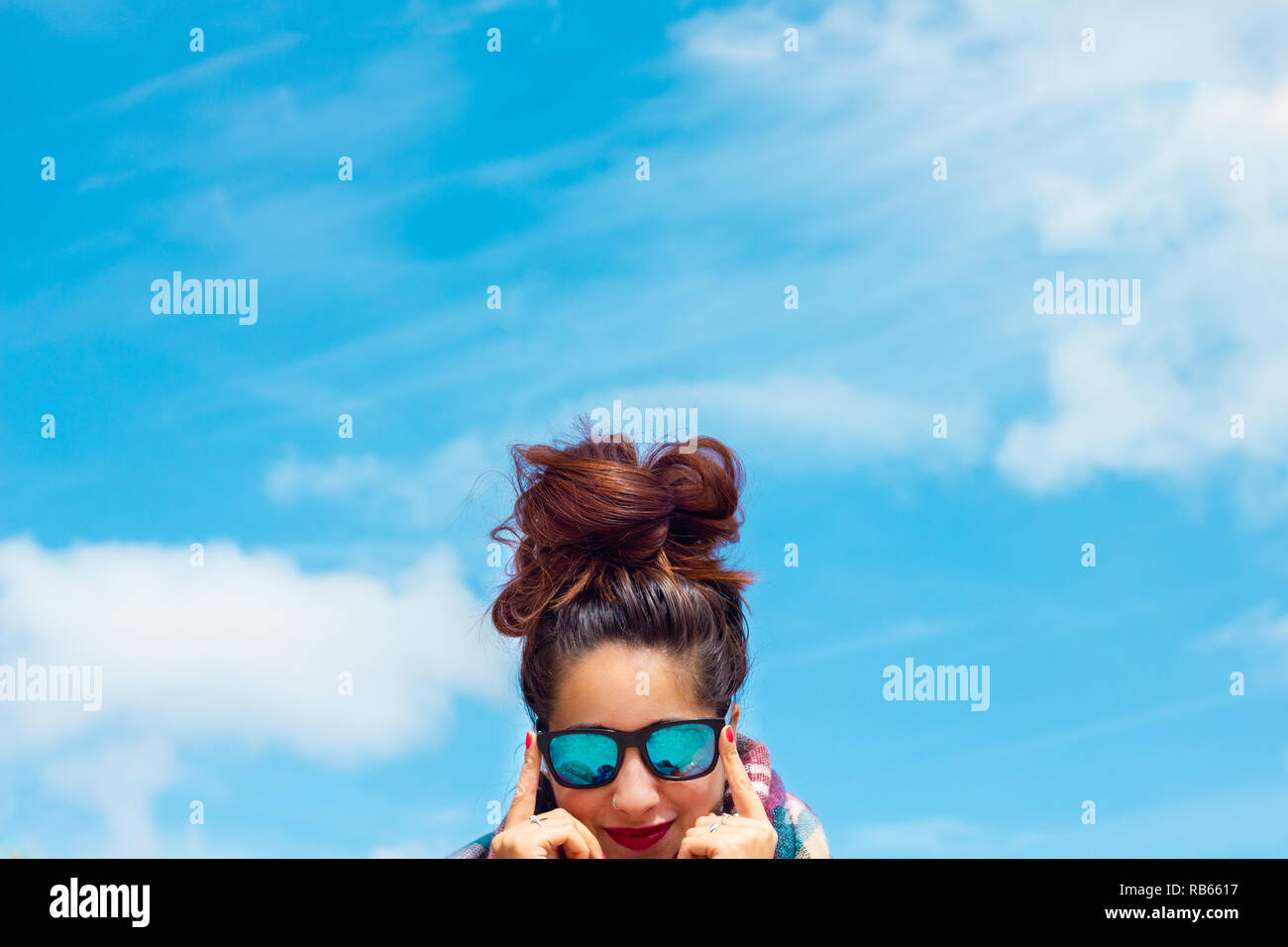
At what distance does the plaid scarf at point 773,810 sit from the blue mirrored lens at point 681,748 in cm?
54

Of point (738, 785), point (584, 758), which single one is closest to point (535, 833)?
point (584, 758)

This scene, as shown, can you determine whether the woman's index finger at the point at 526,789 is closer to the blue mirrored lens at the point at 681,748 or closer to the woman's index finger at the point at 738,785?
the blue mirrored lens at the point at 681,748

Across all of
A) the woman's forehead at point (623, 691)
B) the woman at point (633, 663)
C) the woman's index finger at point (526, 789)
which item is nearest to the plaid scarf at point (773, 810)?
the woman at point (633, 663)

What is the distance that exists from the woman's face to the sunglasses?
0.04m

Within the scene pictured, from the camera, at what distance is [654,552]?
21.9 feet

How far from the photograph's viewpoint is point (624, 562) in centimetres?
664

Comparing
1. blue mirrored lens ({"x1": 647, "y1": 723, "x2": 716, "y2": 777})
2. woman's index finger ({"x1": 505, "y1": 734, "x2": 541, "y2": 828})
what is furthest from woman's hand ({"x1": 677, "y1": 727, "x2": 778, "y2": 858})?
woman's index finger ({"x1": 505, "y1": 734, "x2": 541, "y2": 828})

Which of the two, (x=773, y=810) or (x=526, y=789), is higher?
(x=526, y=789)

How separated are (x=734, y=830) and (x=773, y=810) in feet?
3.69

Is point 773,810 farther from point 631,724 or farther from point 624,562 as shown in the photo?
point 624,562
